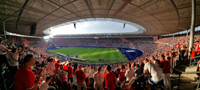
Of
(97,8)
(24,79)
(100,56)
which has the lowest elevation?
(100,56)

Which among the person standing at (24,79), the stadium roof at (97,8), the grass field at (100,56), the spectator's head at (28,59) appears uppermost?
the stadium roof at (97,8)

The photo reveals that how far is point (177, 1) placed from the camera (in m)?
6.71

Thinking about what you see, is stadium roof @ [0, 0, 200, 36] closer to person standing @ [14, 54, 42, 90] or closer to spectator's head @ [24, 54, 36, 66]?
spectator's head @ [24, 54, 36, 66]

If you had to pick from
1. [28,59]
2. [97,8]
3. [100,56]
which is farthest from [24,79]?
[100,56]

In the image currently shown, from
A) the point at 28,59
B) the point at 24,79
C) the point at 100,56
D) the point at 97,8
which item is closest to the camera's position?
the point at 24,79

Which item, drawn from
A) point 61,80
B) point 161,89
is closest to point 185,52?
point 161,89

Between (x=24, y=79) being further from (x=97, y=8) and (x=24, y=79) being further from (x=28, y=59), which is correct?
(x=97, y=8)

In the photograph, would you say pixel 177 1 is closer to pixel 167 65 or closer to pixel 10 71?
pixel 167 65

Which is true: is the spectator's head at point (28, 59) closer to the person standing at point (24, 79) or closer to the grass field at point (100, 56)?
the person standing at point (24, 79)

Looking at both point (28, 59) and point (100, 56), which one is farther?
point (100, 56)

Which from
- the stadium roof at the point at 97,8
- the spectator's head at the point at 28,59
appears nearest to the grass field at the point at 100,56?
the stadium roof at the point at 97,8

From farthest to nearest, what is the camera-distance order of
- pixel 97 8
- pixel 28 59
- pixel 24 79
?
pixel 97 8, pixel 28 59, pixel 24 79

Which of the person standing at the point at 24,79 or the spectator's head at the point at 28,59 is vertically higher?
the spectator's head at the point at 28,59

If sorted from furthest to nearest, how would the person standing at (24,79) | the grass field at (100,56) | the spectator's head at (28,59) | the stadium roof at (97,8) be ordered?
the grass field at (100,56) → the stadium roof at (97,8) → the spectator's head at (28,59) → the person standing at (24,79)
